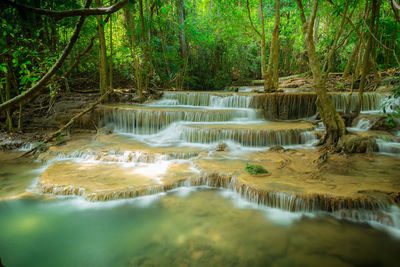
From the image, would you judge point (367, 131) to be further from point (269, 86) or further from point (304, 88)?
point (304, 88)

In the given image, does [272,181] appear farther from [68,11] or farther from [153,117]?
[153,117]

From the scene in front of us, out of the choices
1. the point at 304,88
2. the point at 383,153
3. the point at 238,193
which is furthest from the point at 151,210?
the point at 304,88

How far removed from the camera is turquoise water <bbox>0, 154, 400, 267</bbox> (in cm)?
326

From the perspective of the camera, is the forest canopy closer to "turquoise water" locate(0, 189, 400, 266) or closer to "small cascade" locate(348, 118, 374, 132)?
"small cascade" locate(348, 118, 374, 132)

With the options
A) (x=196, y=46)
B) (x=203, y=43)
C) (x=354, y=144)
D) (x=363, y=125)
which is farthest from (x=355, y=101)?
(x=196, y=46)

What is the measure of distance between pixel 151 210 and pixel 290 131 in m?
5.08

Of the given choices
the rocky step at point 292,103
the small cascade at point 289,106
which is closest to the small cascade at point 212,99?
the rocky step at point 292,103

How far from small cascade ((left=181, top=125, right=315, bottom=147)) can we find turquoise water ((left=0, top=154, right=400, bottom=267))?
2.95 meters

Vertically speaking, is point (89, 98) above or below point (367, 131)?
above

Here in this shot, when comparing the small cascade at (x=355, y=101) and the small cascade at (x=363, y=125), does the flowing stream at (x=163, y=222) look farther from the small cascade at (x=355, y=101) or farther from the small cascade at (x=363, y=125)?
the small cascade at (x=355, y=101)

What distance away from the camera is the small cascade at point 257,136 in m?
7.53

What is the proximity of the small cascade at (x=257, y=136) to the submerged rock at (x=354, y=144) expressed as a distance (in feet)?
3.86

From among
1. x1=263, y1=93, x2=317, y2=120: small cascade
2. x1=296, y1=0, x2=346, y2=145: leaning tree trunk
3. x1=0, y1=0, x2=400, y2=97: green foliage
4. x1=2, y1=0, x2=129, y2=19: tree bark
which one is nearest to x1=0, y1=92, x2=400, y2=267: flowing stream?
x1=296, y1=0, x2=346, y2=145: leaning tree trunk

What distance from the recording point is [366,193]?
4105mm
